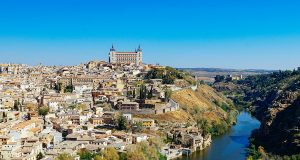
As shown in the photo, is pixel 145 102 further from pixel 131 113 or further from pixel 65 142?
pixel 65 142

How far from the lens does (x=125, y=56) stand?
9131 centimetres

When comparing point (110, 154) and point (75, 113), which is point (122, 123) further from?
point (110, 154)

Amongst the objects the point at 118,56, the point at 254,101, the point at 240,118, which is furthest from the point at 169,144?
the point at 118,56

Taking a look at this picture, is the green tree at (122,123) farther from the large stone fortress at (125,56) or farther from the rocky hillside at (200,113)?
the large stone fortress at (125,56)

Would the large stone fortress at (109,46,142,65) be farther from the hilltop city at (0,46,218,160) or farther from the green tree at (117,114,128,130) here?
the green tree at (117,114,128,130)

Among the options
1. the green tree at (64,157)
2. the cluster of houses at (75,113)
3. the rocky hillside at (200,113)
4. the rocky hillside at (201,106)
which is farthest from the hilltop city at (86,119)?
the rocky hillside at (201,106)

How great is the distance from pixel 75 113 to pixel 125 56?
50510 mm

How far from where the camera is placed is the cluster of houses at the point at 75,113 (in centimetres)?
3119

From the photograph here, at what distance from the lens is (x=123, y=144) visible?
106 ft

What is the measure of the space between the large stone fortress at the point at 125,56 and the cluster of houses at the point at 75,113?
2395cm

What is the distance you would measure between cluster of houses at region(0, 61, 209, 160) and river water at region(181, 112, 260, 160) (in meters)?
1.67

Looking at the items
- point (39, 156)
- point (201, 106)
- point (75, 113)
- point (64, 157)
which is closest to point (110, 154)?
point (64, 157)

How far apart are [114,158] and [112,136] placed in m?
5.71

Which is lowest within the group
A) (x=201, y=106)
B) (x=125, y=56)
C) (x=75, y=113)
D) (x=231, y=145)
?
(x=231, y=145)
